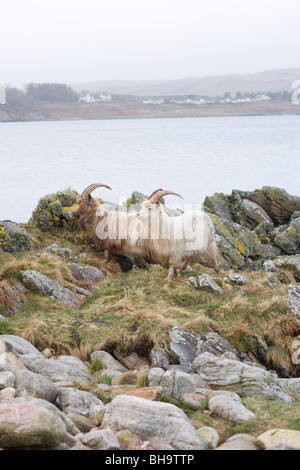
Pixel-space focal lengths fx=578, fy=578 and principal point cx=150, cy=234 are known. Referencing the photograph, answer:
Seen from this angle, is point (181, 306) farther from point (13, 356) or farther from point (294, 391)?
point (13, 356)

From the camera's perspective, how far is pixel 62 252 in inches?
563

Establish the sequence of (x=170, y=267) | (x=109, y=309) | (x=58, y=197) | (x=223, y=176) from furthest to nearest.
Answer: (x=223, y=176)
(x=58, y=197)
(x=170, y=267)
(x=109, y=309)

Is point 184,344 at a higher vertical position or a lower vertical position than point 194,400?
lower

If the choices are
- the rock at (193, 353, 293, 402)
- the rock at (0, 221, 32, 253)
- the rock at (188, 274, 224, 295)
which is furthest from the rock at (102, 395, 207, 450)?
the rock at (0, 221, 32, 253)

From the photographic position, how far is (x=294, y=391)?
906cm

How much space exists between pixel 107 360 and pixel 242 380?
8.29ft

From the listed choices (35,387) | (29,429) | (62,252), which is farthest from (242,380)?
(62,252)

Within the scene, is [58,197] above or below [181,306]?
above

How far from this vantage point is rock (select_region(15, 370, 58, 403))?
655cm

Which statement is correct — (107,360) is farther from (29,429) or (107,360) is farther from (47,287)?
(29,429)

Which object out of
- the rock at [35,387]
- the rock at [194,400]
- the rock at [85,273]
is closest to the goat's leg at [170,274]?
the rock at [85,273]

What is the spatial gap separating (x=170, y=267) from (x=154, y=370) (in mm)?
6171
